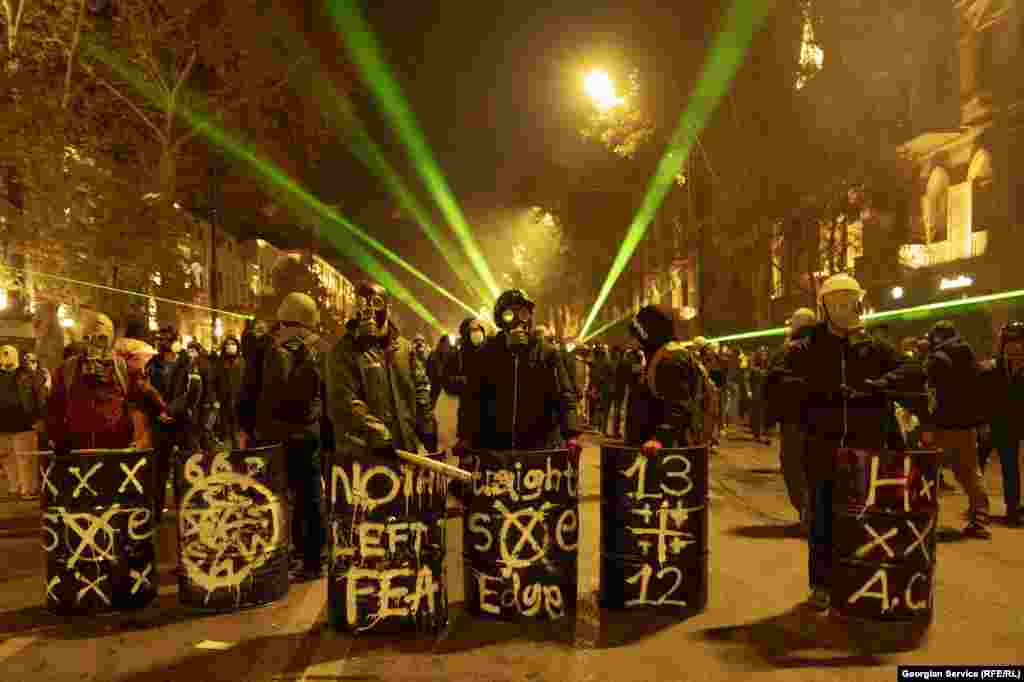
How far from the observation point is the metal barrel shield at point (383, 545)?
17.6ft

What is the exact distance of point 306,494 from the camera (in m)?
6.94

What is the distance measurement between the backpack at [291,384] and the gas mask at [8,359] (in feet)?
18.9

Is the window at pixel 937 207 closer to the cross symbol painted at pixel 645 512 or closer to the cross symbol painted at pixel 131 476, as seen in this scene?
the cross symbol painted at pixel 645 512

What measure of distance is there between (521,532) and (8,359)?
845 centimetres

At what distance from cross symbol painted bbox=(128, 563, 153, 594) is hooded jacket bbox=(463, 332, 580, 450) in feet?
7.77

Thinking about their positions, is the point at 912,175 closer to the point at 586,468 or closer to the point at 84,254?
the point at 586,468

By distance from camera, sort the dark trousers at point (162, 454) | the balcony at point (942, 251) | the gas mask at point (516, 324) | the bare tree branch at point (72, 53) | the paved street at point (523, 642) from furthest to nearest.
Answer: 1. the balcony at point (942, 251)
2. the bare tree branch at point (72, 53)
3. the dark trousers at point (162, 454)
4. the gas mask at point (516, 324)
5. the paved street at point (523, 642)

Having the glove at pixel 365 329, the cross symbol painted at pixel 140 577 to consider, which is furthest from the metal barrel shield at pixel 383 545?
the cross symbol painted at pixel 140 577

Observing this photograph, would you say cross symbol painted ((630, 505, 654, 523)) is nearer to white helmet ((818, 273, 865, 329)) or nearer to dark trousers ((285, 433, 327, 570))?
white helmet ((818, 273, 865, 329))

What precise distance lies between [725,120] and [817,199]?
3.04 metres

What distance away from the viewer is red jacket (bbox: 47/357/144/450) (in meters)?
7.00

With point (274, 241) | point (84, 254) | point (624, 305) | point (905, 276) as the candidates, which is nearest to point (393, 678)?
point (84, 254)

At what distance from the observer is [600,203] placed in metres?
40.3

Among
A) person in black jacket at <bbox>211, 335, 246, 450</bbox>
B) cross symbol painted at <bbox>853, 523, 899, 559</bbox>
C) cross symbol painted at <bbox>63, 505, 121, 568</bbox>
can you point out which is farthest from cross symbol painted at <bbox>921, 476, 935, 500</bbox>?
person in black jacket at <bbox>211, 335, 246, 450</bbox>
